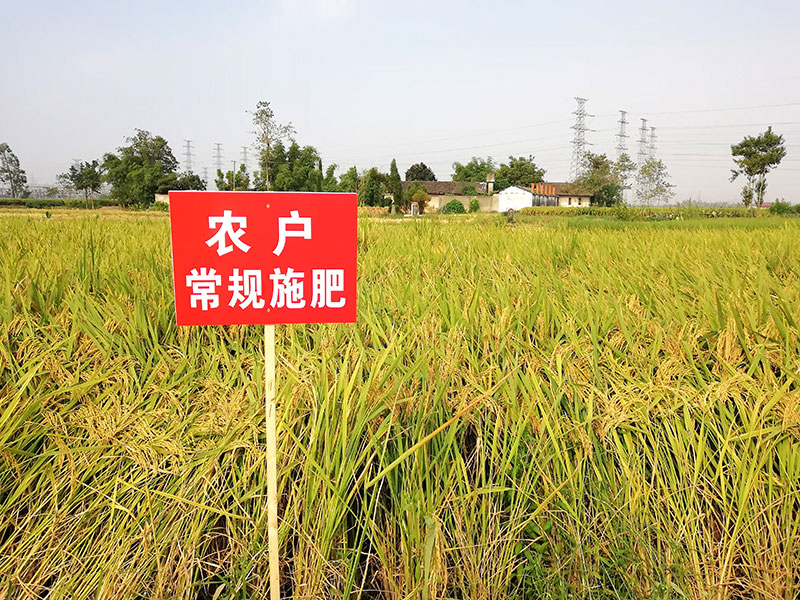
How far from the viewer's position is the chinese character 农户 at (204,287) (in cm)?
130

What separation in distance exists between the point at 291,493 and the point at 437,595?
47 cm

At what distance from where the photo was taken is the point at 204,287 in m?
1.31

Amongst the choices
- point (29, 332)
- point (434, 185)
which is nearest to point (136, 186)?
point (434, 185)

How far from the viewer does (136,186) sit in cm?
3888

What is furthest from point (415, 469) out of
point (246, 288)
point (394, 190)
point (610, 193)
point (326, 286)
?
point (610, 193)

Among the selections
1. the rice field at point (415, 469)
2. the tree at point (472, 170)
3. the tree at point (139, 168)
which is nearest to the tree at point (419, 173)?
the tree at point (472, 170)

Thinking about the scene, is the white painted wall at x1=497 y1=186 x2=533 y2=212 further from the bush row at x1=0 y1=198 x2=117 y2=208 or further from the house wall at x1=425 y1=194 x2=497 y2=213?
the bush row at x1=0 y1=198 x2=117 y2=208

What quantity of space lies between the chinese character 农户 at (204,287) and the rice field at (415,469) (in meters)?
0.35

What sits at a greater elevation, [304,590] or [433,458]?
[433,458]

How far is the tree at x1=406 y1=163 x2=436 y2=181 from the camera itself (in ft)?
247

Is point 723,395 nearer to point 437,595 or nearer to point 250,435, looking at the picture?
point 437,595

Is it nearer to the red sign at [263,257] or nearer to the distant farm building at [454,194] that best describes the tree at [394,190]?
the distant farm building at [454,194]

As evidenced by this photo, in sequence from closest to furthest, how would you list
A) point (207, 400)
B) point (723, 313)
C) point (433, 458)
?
1. point (433, 458)
2. point (207, 400)
3. point (723, 313)

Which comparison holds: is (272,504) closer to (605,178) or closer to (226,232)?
(226,232)
